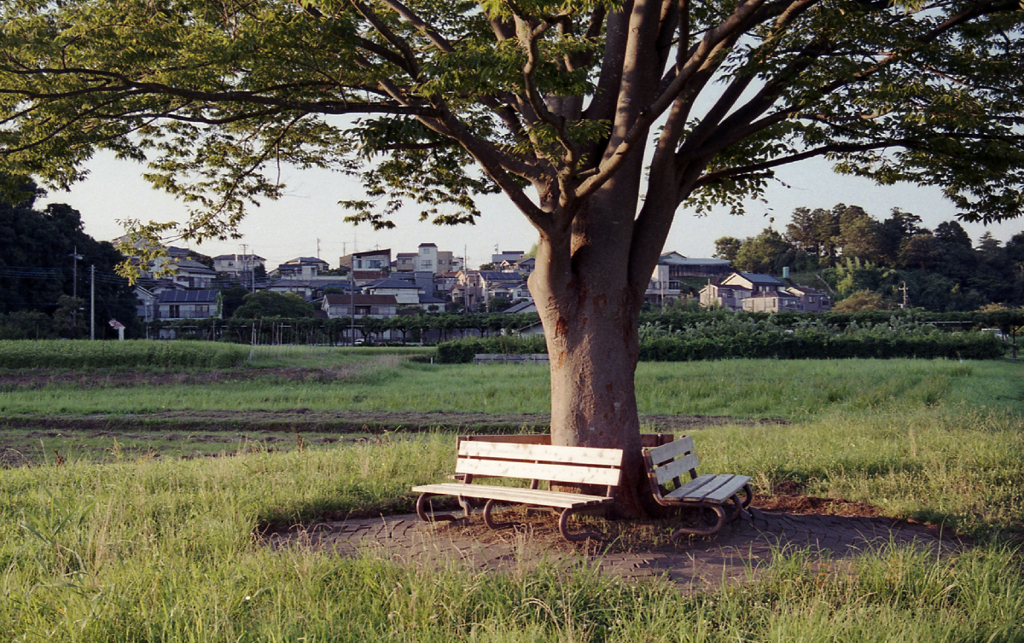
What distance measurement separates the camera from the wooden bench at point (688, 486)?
5.54 meters

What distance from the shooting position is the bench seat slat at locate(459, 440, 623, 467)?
5605 millimetres

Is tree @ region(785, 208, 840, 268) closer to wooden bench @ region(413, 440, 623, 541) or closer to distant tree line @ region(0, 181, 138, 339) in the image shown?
distant tree line @ region(0, 181, 138, 339)

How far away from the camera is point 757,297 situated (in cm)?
6694

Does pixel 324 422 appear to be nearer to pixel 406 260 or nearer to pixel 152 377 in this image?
pixel 152 377

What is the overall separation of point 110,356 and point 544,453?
26.1m

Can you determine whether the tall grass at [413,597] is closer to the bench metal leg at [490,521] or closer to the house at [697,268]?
the bench metal leg at [490,521]

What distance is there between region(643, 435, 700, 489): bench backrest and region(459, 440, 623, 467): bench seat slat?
0.85ft

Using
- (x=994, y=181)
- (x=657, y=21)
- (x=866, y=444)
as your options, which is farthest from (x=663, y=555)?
(x=994, y=181)

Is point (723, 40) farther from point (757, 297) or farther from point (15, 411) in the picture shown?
point (757, 297)

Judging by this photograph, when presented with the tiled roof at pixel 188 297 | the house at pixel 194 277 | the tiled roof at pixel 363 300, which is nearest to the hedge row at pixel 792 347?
the tiled roof at pixel 363 300

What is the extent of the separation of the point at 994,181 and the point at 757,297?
61151mm

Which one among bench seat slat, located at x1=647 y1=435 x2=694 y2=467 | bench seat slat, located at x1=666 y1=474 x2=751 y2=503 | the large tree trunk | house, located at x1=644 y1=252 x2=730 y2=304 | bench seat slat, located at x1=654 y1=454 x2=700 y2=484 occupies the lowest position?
bench seat slat, located at x1=666 y1=474 x2=751 y2=503

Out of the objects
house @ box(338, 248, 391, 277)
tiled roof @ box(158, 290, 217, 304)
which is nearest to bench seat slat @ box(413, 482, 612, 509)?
tiled roof @ box(158, 290, 217, 304)

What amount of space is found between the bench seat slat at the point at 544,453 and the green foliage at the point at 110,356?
23.8 meters
